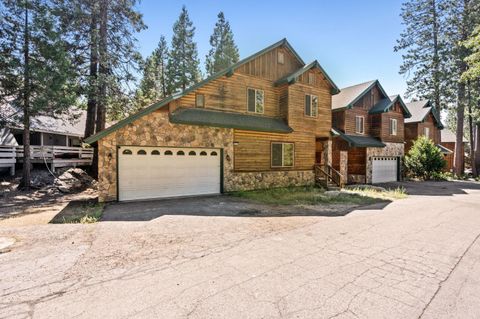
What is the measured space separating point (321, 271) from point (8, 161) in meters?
19.5

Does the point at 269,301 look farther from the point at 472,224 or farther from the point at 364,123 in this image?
the point at 364,123

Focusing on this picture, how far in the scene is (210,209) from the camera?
9148 mm

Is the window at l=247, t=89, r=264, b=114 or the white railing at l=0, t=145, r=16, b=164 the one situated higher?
the window at l=247, t=89, r=264, b=114

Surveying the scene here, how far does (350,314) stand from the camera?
301 centimetres

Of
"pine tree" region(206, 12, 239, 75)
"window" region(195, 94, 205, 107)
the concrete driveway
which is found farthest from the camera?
"pine tree" region(206, 12, 239, 75)

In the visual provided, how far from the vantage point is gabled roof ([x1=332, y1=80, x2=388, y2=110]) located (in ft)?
62.0

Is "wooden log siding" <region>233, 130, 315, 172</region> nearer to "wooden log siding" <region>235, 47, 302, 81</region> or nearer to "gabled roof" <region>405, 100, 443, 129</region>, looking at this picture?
"wooden log siding" <region>235, 47, 302, 81</region>

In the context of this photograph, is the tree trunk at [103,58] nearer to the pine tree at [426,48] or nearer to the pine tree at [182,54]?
the pine tree at [182,54]

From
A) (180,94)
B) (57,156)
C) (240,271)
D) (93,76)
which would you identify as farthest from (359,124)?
(57,156)

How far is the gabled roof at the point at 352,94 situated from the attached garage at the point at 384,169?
4.82m

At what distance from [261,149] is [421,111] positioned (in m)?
21.2

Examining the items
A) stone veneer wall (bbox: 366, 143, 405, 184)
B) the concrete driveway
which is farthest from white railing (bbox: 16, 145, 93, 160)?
stone veneer wall (bbox: 366, 143, 405, 184)

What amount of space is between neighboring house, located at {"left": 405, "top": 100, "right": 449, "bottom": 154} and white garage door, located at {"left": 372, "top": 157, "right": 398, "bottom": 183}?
5.59m

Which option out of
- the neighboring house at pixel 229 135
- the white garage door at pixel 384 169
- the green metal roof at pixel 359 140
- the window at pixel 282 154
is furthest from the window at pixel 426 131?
the window at pixel 282 154
